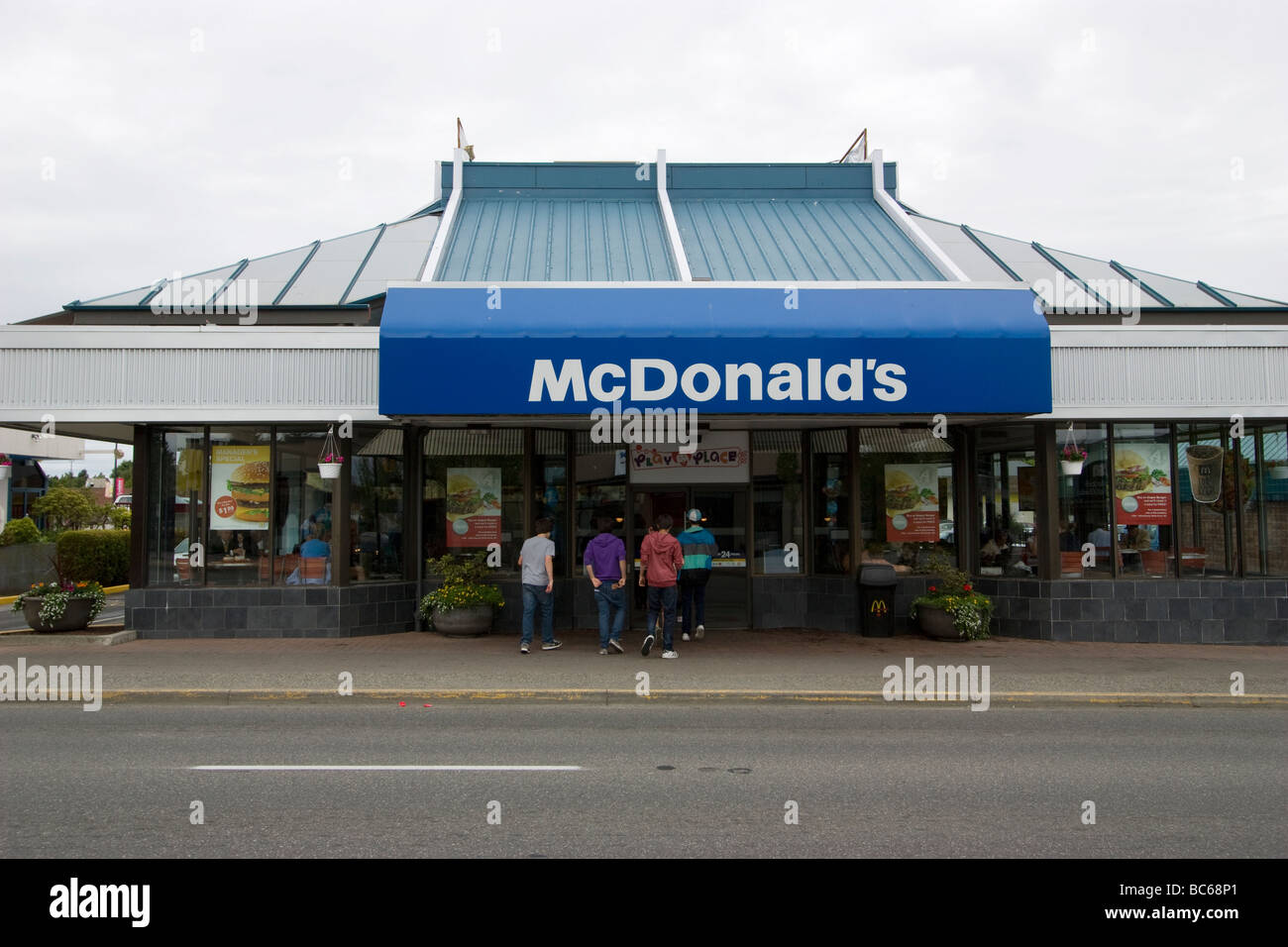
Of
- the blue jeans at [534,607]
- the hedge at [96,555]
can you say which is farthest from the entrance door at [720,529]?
the hedge at [96,555]

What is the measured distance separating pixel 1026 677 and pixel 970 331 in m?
4.23

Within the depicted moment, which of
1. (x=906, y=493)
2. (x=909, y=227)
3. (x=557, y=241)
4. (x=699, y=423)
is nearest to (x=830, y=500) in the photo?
(x=906, y=493)

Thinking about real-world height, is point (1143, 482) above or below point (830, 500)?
above

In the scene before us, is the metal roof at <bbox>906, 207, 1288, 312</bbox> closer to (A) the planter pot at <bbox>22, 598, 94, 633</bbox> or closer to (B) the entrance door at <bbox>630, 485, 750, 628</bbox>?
(B) the entrance door at <bbox>630, 485, 750, 628</bbox>

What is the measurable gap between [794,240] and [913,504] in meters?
4.88

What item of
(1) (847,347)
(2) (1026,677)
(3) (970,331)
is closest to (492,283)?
(1) (847,347)

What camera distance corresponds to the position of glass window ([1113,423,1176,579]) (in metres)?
14.9

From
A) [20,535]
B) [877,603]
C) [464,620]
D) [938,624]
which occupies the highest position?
[20,535]

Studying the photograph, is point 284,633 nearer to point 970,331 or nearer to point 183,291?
point 183,291

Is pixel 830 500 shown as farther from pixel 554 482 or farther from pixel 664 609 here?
pixel 554 482

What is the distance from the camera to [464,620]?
14789mm

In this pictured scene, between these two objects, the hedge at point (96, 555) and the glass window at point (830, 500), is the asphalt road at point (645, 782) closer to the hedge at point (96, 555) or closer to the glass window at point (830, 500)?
the glass window at point (830, 500)

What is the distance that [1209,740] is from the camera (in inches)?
344

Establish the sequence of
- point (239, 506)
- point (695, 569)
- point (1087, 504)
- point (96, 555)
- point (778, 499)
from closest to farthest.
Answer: point (695, 569), point (239, 506), point (1087, 504), point (778, 499), point (96, 555)
